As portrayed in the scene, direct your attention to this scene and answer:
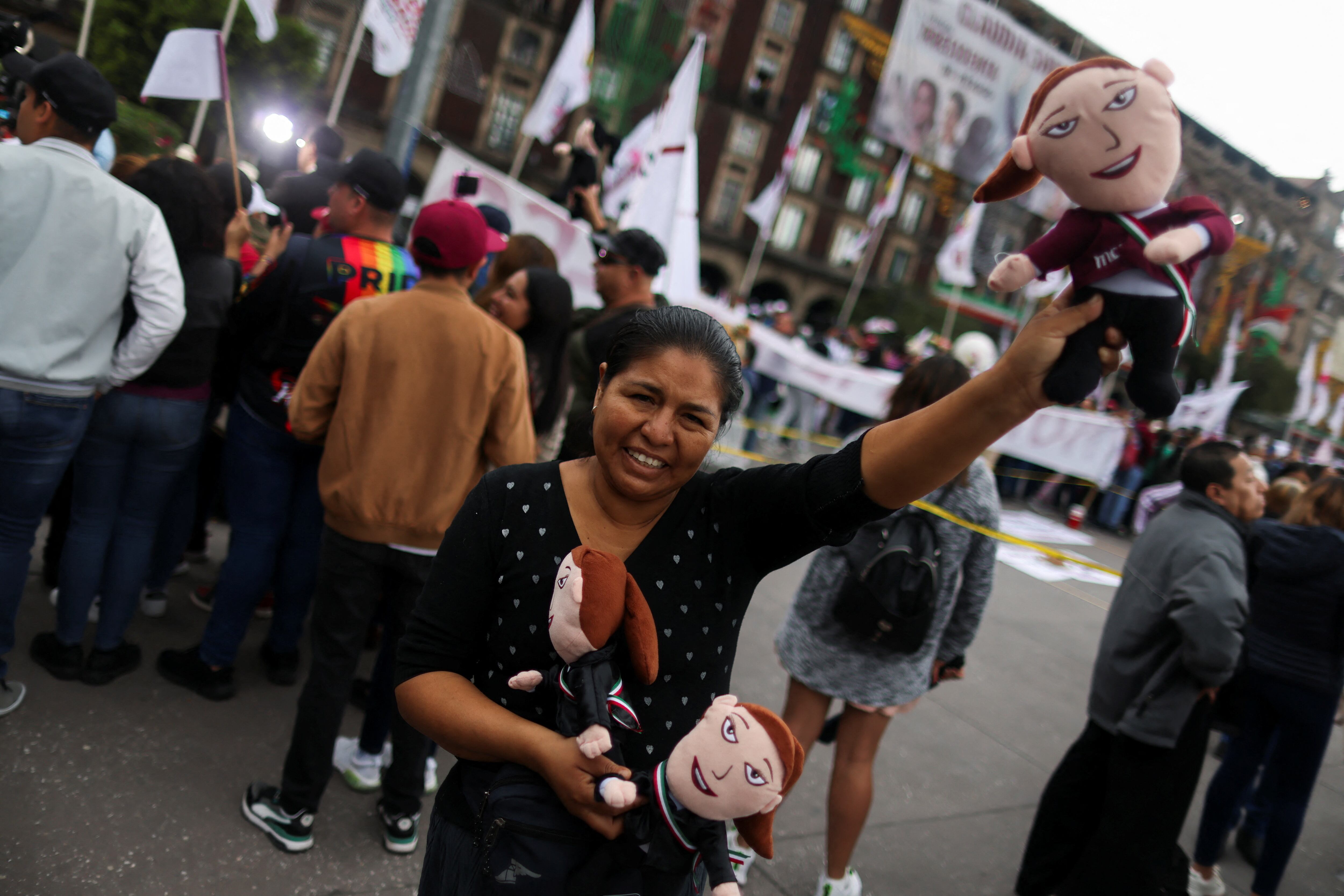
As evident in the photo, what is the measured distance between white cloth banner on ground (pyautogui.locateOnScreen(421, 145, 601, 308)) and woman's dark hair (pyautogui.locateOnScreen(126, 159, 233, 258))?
1.83 metres

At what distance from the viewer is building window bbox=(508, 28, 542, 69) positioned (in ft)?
104

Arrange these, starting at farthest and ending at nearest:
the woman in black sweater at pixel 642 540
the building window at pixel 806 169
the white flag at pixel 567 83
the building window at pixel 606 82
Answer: the building window at pixel 806 169
the building window at pixel 606 82
the white flag at pixel 567 83
the woman in black sweater at pixel 642 540

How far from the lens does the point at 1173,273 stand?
1.17m

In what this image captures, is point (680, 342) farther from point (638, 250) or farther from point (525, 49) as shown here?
point (525, 49)

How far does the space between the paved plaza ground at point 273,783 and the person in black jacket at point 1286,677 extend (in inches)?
17.3

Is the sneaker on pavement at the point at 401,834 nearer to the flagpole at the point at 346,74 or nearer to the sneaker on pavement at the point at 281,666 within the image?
the sneaker on pavement at the point at 281,666

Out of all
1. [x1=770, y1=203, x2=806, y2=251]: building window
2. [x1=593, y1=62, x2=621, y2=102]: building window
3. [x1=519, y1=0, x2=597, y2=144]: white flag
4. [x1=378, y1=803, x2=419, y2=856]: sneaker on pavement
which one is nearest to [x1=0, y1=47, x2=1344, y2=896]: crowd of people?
[x1=378, y1=803, x2=419, y2=856]: sneaker on pavement

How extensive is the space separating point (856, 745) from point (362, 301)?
7.09 ft

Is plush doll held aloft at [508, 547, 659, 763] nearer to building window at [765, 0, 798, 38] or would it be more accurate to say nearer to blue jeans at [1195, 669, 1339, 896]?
blue jeans at [1195, 669, 1339, 896]

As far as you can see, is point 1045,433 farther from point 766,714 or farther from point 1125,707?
point 766,714

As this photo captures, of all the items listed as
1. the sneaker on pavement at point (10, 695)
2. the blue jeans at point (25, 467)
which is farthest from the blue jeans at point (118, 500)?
the sneaker on pavement at point (10, 695)

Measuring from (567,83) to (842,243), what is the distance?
1307 inches

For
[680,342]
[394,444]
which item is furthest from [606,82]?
[680,342]

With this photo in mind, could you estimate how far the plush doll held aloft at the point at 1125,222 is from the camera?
1167 mm
